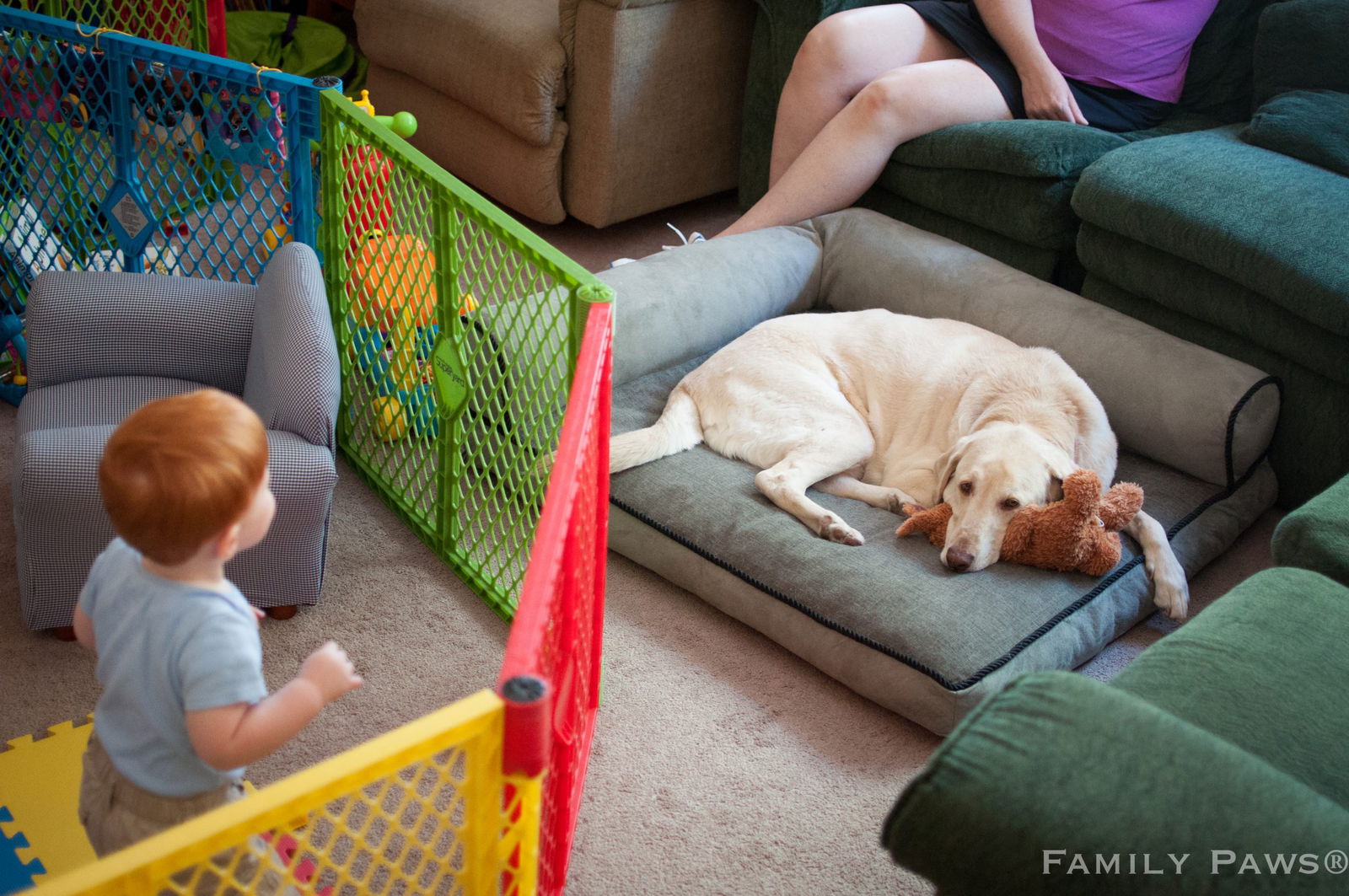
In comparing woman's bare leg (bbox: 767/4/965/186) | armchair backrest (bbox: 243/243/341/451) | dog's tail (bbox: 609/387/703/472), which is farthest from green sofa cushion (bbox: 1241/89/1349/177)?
armchair backrest (bbox: 243/243/341/451)

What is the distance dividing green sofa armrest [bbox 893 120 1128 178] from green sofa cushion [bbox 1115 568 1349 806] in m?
1.36

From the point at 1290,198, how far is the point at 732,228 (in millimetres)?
1295

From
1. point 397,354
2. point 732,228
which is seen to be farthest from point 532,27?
point 397,354

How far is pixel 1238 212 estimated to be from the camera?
2.42 m

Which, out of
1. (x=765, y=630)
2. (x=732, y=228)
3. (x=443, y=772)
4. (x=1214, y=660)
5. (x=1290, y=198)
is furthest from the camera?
(x=732, y=228)

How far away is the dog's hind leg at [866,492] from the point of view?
2287 millimetres

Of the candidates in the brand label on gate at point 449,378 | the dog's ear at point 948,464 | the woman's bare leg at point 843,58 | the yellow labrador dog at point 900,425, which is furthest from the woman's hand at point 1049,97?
the brand label on gate at point 449,378

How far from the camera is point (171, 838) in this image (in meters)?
0.80

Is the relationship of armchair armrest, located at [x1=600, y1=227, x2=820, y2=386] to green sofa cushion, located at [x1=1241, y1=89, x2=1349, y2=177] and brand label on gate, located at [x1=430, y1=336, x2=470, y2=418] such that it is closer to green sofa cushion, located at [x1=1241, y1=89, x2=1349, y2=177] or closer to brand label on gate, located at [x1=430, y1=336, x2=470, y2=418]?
brand label on gate, located at [x1=430, y1=336, x2=470, y2=418]

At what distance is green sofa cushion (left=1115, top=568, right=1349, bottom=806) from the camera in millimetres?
1378

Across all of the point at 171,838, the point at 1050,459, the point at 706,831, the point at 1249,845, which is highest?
the point at 171,838

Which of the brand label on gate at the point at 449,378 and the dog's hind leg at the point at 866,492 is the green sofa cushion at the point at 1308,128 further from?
the brand label on gate at the point at 449,378

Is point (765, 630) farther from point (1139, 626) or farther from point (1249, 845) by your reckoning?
point (1249, 845)

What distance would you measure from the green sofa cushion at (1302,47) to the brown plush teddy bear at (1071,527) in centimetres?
141
